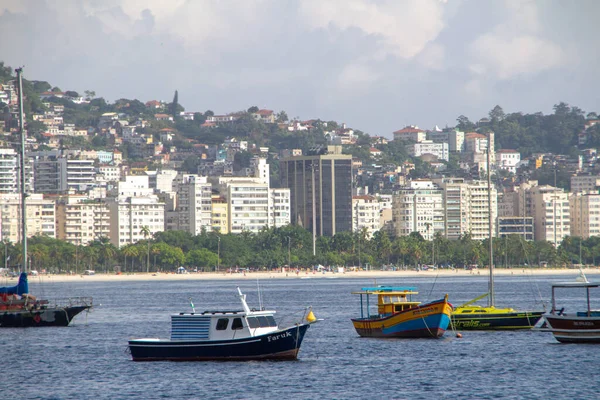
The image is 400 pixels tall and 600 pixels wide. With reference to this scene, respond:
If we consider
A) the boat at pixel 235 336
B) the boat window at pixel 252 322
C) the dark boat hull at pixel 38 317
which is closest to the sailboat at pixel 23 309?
the dark boat hull at pixel 38 317

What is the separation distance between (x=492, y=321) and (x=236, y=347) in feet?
73.9

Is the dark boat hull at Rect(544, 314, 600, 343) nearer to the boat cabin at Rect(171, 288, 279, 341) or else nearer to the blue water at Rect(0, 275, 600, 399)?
the blue water at Rect(0, 275, 600, 399)

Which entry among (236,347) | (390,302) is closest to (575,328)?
(390,302)

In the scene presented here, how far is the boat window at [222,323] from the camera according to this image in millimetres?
54438

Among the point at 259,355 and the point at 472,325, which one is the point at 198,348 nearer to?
the point at 259,355

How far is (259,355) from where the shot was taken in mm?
54938

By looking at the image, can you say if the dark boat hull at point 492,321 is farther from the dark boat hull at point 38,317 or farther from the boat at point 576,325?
the dark boat hull at point 38,317

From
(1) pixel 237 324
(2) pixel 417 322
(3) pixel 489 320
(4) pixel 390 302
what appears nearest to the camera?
(1) pixel 237 324

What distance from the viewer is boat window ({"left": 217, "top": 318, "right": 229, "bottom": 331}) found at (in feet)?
179

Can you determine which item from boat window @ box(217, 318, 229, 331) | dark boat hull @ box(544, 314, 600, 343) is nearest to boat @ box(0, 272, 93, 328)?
boat window @ box(217, 318, 229, 331)

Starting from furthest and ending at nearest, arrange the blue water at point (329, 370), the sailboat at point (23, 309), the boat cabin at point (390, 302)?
1. the sailboat at point (23, 309)
2. the boat cabin at point (390, 302)
3. the blue water at point (329, 370)

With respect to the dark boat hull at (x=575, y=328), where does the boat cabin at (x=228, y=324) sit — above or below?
above

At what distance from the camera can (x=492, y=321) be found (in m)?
72.3

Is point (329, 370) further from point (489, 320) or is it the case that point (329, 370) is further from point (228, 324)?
point (489, 320)
